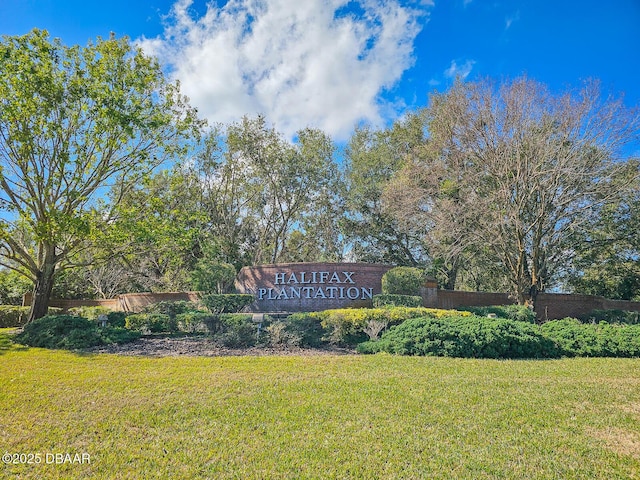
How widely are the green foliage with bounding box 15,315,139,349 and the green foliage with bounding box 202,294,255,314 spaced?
360 centimetres

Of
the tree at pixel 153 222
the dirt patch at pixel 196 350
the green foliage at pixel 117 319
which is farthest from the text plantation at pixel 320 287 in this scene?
the dirt patch at pixel 196 350

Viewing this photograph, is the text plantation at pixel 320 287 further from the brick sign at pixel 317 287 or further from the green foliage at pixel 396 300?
the green foliage at pixel 396 300

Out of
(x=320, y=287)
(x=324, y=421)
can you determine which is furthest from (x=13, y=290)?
(x=324, y=421)

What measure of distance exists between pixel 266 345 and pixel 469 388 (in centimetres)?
511

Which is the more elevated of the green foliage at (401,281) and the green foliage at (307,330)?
the green foliage at (401,281)

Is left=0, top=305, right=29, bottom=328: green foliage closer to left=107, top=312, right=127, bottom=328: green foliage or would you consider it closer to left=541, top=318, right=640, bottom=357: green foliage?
left=107, top=312, right=127, bottom=328: green foliage

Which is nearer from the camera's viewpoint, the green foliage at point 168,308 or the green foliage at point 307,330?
the green foliage at point 307,330

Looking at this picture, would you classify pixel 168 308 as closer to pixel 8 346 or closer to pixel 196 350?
pixel 8 346

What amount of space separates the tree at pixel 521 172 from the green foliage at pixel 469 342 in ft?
26.8

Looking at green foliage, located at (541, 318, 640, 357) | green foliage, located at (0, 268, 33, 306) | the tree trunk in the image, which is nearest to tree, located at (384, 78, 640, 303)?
green foliage, located at (541, 318, 640, 357)

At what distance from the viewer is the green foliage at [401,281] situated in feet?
52.1

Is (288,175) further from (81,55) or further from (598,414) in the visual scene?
(598,414)

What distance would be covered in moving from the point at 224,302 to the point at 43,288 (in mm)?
5802

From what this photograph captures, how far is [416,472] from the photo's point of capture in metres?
3.45
